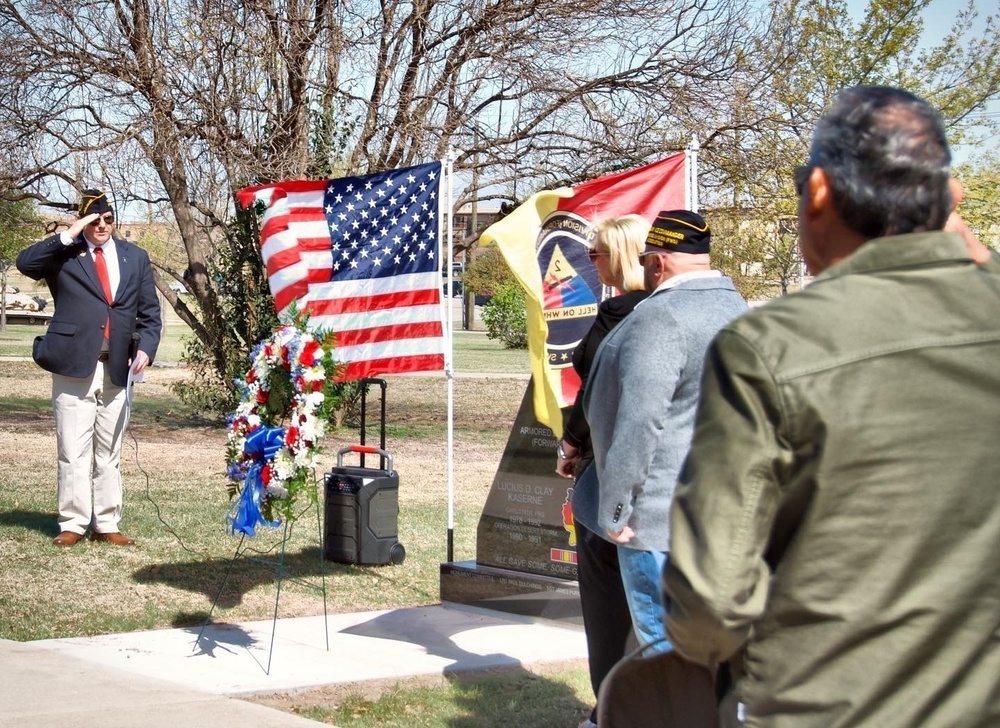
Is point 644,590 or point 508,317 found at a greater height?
point 644,590

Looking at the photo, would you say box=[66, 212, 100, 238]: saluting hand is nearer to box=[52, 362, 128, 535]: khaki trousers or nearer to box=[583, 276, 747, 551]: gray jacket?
box=[52, 362, 128, 535]: khaki trousers

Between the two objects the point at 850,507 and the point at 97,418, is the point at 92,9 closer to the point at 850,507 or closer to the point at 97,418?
the point at 97,418

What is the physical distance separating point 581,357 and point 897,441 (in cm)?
335

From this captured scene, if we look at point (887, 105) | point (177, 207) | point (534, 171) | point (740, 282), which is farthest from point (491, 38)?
point (740, 282)

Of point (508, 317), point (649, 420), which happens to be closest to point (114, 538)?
point (649, 420)

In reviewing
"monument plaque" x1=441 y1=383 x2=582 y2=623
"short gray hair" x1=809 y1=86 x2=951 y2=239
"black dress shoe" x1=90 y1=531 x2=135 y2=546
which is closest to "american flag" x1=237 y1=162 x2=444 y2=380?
"monument plaque" x1=441 y1=383 x2=582 y2=623

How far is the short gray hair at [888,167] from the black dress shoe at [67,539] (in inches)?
286

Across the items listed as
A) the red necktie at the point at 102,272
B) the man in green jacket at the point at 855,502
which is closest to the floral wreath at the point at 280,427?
the red necktie at the point at 102,272

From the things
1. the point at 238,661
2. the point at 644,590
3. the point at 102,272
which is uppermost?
the point at 102,272

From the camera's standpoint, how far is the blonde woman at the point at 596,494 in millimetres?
4621

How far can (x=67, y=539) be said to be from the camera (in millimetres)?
8289

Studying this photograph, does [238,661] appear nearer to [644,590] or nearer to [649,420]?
[644,590]

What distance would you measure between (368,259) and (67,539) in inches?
107

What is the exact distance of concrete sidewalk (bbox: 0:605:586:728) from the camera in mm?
5234
